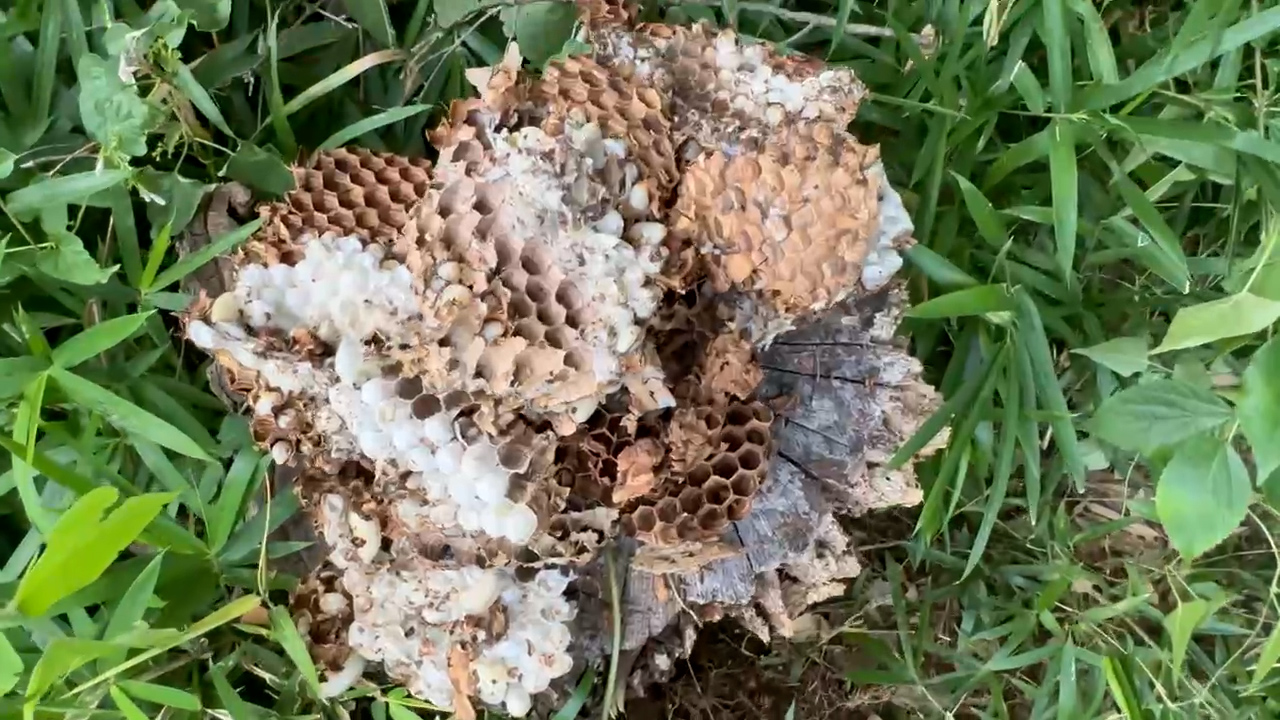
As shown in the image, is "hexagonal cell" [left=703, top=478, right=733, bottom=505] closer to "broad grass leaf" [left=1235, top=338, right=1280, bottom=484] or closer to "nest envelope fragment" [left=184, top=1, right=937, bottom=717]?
"nest envelope fragment" [left=184, top=1, right=937, bottom=717]

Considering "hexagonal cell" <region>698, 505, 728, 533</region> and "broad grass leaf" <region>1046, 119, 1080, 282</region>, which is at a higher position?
"broad grass leaf" <region>1046, 119, 1080, 282</region>

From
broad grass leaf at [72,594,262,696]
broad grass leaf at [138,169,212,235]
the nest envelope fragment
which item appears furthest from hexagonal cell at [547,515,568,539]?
broad grass leaf at [138,169,212,235]

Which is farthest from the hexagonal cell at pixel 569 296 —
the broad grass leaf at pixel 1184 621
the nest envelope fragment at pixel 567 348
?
the broad grass leaf at pixel 1184 621

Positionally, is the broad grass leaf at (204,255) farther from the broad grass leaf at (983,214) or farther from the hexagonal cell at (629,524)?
the broad grass leaf at (983,214)

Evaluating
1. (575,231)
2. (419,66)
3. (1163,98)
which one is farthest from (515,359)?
(1163,98)

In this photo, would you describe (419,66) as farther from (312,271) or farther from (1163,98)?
(1163,98)

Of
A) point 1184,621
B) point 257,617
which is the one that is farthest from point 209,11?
point 1184,621

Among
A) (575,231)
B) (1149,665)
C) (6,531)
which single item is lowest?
(1149,665)
